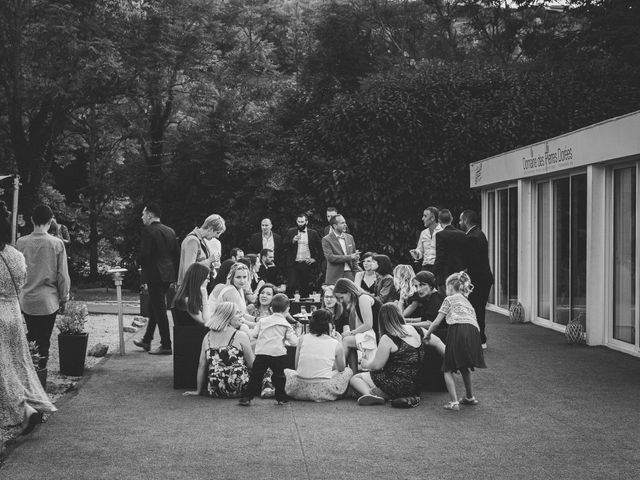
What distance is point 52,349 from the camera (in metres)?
13.4

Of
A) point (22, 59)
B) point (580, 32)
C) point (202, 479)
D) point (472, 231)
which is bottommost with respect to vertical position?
point (202, 479)

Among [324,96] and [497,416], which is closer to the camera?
[497,416]

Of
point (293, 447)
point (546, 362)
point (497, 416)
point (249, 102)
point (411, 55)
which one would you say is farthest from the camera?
point (411, 55)

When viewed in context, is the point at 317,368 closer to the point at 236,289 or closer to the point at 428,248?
the point at 236,289

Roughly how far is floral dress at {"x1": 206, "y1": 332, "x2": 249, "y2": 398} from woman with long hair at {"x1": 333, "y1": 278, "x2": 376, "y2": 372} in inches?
47.1

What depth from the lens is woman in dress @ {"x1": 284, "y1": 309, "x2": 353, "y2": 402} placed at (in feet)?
30.4

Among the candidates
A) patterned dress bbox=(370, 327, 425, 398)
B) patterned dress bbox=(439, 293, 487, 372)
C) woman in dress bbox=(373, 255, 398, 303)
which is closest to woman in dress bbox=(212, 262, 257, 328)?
woman in dress bbox=(373, 255, 398, 303)

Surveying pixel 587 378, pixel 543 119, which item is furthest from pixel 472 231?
pixel 543 119

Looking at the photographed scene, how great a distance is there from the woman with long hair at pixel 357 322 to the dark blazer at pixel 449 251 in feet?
8.73

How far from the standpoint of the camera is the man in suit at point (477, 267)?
12.9 meters

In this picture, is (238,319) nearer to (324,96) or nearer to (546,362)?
(546,362)

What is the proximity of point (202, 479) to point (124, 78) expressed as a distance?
813 inches

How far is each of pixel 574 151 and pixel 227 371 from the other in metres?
7.25

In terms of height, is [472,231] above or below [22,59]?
below
